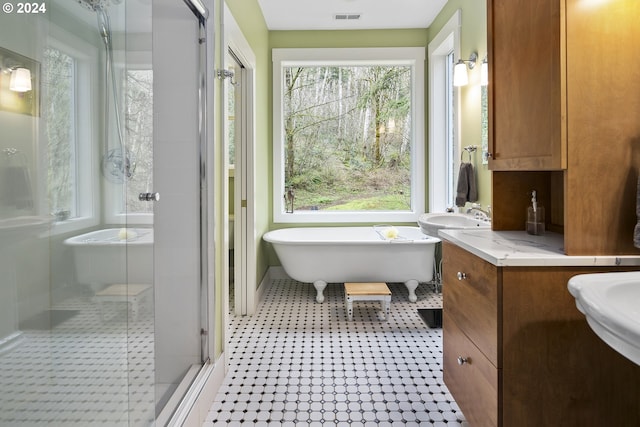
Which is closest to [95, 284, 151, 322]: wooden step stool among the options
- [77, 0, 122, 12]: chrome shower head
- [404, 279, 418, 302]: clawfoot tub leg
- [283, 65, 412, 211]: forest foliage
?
[77, 0, 122, 12]: chrome shower head

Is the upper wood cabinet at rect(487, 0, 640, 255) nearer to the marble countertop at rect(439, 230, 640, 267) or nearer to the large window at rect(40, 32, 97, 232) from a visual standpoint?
the marble countertop at rect(439, 230, 640, 267)

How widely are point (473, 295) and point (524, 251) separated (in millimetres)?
255

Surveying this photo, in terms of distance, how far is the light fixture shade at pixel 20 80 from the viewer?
1032 millimetres

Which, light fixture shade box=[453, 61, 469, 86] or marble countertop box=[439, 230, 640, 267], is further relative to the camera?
light fixture shade box=[453, 61, 469, 86]

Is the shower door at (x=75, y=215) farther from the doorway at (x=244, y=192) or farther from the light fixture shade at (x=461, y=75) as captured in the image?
the light fixture shade at (x=461, y=75)

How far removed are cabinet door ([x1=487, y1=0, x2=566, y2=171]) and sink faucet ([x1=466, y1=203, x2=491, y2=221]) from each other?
3.19 feet

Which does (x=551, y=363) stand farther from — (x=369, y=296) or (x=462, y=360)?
(x=369, y=296)

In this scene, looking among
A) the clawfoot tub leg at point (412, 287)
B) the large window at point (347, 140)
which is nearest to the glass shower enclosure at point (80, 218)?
the clawfoot tub leg at point (412, 287)

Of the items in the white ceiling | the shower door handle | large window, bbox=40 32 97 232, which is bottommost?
the shower door handle

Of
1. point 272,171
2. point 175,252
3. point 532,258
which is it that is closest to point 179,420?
point 175,252

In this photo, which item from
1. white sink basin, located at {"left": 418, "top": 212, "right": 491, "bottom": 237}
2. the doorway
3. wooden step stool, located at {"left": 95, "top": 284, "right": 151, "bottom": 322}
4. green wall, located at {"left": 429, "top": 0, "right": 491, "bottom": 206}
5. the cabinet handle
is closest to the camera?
wooden step stool, located at {"left": 95, "top": 284, "right": 151, "bottom": 322}

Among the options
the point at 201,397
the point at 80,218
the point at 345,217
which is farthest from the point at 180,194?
the point at 345,217

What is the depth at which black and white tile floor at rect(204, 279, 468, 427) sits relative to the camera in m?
1.83

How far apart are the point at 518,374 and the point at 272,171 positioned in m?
3.28
